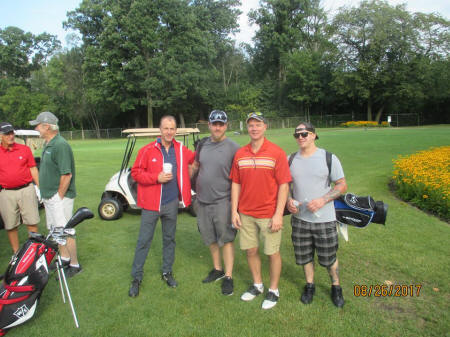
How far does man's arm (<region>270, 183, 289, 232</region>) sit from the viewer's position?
309 cm

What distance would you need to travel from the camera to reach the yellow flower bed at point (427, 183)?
569cm

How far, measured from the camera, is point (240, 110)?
45.4 meters

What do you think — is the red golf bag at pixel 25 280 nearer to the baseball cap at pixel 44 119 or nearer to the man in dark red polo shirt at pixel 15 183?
the baseball cap at pixel 44 119

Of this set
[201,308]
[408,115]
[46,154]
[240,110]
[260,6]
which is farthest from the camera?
[260,6]

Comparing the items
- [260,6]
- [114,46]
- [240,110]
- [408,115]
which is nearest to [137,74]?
[114,46]

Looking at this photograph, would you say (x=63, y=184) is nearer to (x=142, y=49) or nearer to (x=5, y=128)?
(x=5, y=128)

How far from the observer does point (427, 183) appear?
19.8 feet

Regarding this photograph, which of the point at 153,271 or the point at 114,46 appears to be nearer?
the point at 153,271

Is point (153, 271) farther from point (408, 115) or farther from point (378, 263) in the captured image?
point (408, 115)

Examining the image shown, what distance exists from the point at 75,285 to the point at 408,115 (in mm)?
47111

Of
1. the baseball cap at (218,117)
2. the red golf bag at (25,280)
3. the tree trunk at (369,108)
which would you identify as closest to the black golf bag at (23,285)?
the red golf bag at (25,280)

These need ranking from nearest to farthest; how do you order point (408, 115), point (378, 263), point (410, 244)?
point (378, 263)
point (410, 244)
point (408, 115)

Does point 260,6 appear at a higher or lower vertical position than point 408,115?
higher
